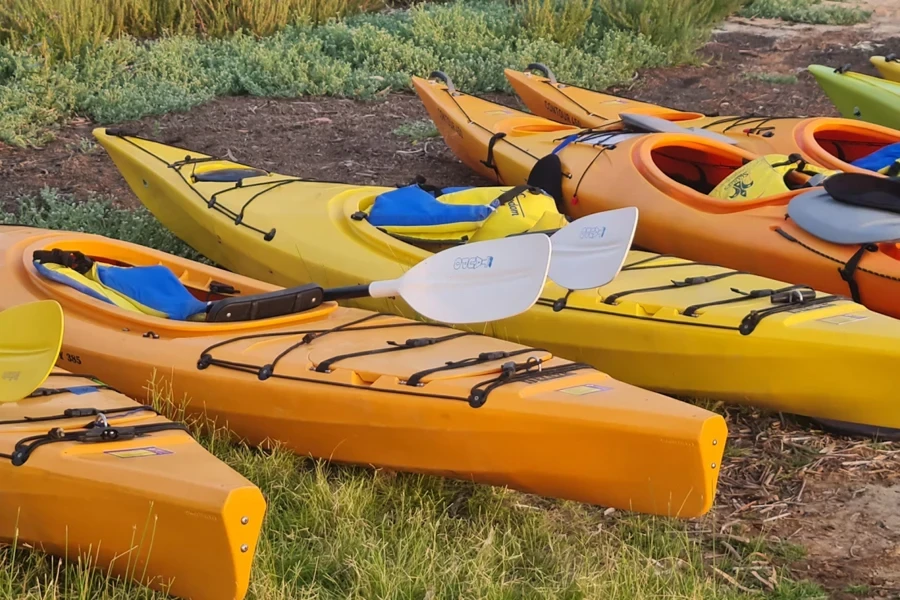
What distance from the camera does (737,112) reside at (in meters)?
6.84

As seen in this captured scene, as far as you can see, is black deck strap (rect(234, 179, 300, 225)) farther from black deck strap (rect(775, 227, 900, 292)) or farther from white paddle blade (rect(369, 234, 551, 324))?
black deck strap (rect(775, 227, 900, 292))

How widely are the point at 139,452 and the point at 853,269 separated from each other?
248cm

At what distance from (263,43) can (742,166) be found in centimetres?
399

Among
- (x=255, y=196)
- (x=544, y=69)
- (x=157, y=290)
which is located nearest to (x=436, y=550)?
(x=157, y=290)

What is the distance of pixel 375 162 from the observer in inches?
230

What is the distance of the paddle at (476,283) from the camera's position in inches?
113

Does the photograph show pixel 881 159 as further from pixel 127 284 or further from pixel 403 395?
pixel 127 284

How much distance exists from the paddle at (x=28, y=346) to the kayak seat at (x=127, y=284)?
570 mm

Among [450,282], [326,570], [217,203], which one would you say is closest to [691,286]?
[450,282]

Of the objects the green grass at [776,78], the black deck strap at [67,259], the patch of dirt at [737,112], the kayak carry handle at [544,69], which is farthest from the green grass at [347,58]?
the black deck strap at [67,259]

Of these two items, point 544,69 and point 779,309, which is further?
point 544,69

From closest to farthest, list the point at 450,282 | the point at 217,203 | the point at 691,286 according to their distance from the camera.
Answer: the point at 450,282 < the point at 691,286 < the point at 217,203

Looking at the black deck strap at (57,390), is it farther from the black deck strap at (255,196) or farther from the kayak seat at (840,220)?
the kayak seat at (840,220)

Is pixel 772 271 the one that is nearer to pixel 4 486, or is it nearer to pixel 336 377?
pixel 336 377
